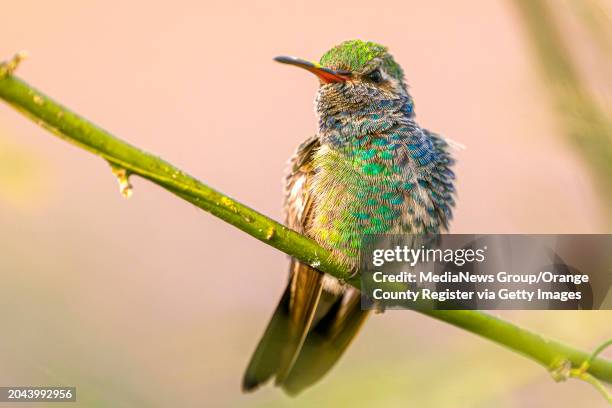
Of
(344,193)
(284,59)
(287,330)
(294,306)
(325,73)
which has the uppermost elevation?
(325,73)

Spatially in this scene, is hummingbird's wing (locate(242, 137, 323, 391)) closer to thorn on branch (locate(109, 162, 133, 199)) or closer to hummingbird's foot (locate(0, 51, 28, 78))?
thorn on branch (locate(109, 162, 133, 199))

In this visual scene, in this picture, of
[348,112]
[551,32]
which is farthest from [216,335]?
[551,32]

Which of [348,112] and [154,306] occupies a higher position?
[348,112]

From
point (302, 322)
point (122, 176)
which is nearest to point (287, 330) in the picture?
point (302, 322)

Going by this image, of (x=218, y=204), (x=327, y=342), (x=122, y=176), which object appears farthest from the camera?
(x=327, y=342)

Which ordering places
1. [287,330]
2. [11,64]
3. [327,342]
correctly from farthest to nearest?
[327,342]
[287,330]
[11,64]

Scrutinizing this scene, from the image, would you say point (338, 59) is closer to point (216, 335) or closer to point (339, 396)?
point (216, 335)

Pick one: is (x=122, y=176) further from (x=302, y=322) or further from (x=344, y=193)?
(x=302, y=322)

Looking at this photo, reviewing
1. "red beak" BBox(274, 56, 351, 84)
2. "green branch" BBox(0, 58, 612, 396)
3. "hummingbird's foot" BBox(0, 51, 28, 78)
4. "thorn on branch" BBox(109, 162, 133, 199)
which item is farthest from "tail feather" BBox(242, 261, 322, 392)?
"hummingbird's foot" BBox(0, 51, 28, 78)
